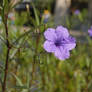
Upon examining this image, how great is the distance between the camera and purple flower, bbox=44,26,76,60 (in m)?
0.67

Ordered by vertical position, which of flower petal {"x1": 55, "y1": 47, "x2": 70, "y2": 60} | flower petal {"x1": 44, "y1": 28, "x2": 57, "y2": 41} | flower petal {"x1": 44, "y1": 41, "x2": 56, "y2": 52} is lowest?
flower petal {"x1": 55, "y1": 47, "x2": 70, "y2": 60}

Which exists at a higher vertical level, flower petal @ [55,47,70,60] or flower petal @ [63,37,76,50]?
flower petal @ [63,37,76,50]

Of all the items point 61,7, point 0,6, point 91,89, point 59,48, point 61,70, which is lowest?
point 91,89

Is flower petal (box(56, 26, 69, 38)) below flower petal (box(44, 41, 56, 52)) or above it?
above

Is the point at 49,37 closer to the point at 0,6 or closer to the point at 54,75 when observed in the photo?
the point at 0,6

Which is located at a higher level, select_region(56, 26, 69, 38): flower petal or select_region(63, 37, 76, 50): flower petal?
select_region(56, 26, 69, 38): flower petal

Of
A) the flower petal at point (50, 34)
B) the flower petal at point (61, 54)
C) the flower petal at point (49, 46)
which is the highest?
the flower petal at point (50, 34)

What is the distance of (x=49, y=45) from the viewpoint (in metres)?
0.67

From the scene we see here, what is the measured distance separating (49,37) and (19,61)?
1.77 feet

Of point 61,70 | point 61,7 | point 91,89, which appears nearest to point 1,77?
point 91,89

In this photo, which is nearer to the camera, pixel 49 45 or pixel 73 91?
pixel 49 45

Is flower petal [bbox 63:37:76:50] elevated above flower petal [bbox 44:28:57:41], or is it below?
below

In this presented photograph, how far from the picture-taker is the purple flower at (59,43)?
26.3 inches

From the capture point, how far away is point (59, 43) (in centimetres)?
73
